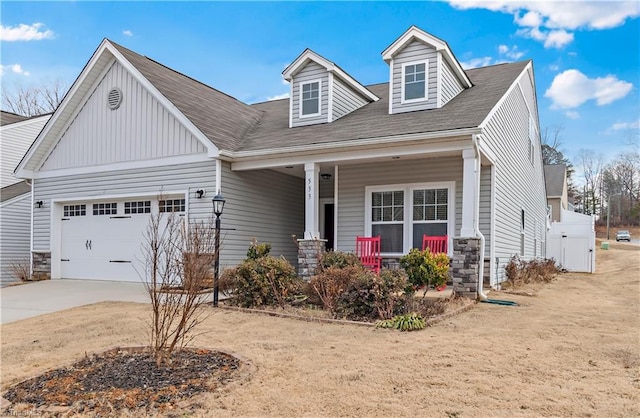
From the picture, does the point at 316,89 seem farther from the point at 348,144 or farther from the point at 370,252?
the point at 370,252

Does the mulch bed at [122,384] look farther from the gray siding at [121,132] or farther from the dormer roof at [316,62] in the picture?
the dormer roof at [316,62]

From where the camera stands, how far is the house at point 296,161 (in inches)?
388

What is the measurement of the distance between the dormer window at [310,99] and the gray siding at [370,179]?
1651 millimetres

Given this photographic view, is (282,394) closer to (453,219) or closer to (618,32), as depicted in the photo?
(453,219)

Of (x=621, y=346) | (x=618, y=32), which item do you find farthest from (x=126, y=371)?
(x=618, y=32)

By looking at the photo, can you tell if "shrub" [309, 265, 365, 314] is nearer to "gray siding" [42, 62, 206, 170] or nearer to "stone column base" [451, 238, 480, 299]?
"stone column base" [451, 238, 480, 299]

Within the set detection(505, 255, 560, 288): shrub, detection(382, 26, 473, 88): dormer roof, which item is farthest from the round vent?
detection(505, 255, 560, 288): shrub

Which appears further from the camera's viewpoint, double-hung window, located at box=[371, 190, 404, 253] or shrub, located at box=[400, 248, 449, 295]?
double-hung window, located at box=[371, 190, 404, 253]

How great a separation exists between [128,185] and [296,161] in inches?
180

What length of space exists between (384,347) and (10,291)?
9844 millimetres

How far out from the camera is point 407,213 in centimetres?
1081

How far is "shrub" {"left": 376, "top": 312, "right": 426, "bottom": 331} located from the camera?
5934 mm

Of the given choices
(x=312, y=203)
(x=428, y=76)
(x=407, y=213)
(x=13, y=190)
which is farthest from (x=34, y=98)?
(x=407, y=213)

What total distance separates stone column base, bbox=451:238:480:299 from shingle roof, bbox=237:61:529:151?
2.17m
